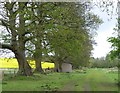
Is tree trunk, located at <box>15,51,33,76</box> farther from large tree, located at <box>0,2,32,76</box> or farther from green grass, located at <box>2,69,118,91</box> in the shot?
green grass, located at <box>2,69,118,91</box>

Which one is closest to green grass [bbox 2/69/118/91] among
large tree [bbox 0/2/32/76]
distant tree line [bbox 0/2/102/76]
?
large tree [bbox 0/2/32/76]

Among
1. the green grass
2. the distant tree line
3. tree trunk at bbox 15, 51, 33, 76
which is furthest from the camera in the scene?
tree trunk at bbox 15, 51, 33, 76

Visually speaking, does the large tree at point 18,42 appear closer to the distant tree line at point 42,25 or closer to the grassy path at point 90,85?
the distant tree line at point 42,25

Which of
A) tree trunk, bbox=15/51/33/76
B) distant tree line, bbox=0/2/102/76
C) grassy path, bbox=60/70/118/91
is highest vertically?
distant tree line, bbox=0/2/102/76

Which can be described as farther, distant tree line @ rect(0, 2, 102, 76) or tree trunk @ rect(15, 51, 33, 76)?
tree trunk @ rect(15, 51, 33, 76)

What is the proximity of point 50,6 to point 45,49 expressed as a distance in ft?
24.1

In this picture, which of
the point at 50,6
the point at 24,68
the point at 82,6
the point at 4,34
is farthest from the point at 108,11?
the point at 24,68

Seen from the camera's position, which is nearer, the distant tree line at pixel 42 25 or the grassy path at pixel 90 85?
the distant tree line at pixel 42 25

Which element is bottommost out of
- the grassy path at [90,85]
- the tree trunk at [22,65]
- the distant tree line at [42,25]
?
the grassy path at [90,85]

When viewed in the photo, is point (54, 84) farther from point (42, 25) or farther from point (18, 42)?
point (18, 42)

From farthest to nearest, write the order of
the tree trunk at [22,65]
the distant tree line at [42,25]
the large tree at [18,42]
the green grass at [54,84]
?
1. the tree trunk at [22,65]
2. the large tree at [18,42]
3. the green grass at [54,84]
4. the distant tree line at [42,25]

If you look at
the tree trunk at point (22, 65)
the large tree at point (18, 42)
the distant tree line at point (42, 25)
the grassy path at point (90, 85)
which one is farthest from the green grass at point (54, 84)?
the distant tree line at point (42, 25)

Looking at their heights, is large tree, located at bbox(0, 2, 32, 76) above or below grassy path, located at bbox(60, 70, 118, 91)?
above

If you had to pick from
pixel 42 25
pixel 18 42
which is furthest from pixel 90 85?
pixel 18 42
